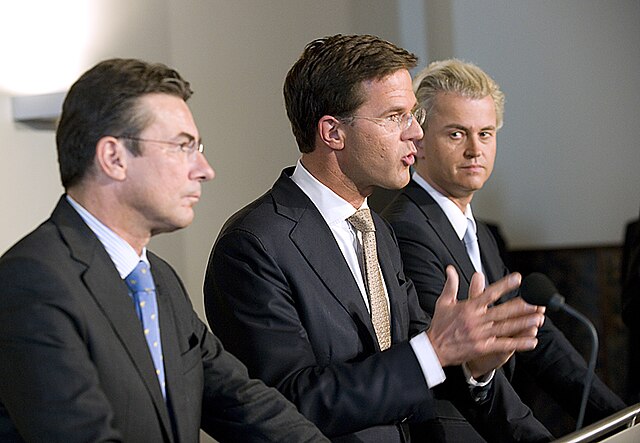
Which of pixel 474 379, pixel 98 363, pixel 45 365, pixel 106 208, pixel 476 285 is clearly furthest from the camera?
pixel 474 379

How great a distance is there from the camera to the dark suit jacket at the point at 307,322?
243cm

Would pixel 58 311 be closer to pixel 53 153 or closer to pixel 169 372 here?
pixel 169 372

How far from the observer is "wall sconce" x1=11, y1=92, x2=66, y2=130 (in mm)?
3240

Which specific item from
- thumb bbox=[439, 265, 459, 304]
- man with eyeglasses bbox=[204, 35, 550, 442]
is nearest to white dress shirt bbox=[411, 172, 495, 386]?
man with eyeglasses bbox=[204, 35, 550, 442]

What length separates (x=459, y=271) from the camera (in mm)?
3133

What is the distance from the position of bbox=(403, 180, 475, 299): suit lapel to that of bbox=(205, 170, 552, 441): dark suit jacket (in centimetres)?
48

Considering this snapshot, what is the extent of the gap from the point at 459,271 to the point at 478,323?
741 mm

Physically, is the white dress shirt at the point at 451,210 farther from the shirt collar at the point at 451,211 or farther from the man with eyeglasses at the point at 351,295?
the man with eyeglasses at the point at 351,295

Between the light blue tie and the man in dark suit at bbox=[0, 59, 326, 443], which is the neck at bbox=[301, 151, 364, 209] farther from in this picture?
the light blue tie

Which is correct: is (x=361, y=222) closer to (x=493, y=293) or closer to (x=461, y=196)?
(x=493, y=293)

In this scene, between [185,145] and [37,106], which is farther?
[37,106]

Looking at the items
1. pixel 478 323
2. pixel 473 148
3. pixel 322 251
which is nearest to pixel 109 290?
pixel 322 251

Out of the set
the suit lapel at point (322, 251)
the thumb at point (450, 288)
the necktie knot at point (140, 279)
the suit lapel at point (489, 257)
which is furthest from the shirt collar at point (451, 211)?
the necktie knot at point (140, 279)

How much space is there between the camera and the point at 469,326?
94.1 inches
